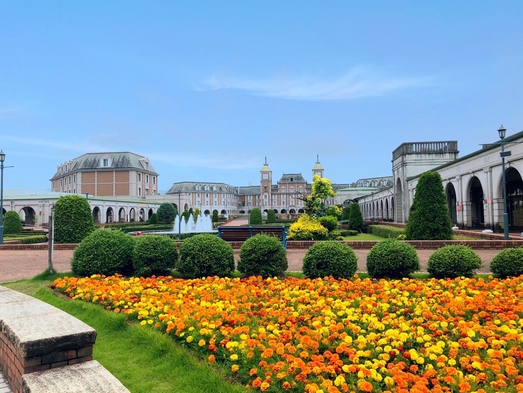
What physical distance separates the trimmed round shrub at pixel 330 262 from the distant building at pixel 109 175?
221 feet

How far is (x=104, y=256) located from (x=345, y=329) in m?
6.52

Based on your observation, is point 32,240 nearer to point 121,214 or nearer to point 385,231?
point 385,231

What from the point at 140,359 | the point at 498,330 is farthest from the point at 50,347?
the point at 498,330

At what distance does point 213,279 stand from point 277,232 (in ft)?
20.5

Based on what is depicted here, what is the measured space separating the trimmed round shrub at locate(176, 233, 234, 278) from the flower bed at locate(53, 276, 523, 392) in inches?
43.9

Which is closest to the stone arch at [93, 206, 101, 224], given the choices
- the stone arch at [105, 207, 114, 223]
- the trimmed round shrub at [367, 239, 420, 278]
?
the stone arch at [105, 207, 114, 223]

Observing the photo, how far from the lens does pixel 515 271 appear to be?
8164 mm

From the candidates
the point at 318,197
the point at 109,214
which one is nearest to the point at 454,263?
the point at 318,197

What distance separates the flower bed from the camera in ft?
11.1

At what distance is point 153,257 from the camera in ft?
29.6

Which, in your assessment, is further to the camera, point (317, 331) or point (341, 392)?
point (317, 331)

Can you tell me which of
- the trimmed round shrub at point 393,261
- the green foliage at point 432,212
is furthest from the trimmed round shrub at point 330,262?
the green foliage at point 432,212

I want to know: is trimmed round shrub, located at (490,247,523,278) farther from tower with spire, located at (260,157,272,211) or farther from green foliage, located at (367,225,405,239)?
tower with spire, located at (260,157,272,211)

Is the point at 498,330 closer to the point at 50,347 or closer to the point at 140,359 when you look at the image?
the point at 140,359
